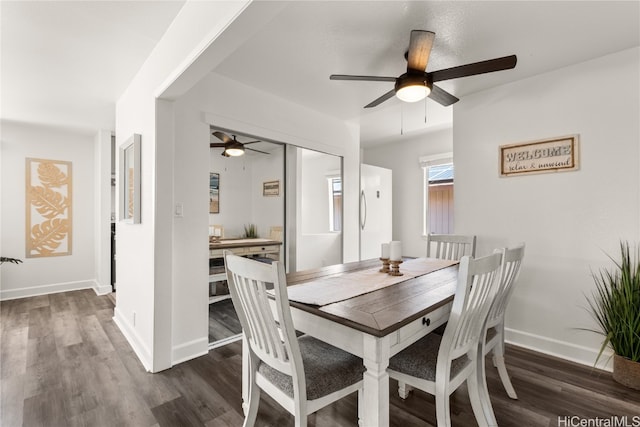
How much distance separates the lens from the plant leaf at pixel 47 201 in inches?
165

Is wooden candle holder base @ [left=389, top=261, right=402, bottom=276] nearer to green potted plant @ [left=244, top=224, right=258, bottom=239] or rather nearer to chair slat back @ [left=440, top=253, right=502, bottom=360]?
chair slat back @ [left=440, top=253, right=502, bottom=360]

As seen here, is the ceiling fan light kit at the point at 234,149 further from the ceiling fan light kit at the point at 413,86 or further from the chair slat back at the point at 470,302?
the chair slat back at the point at 470,302

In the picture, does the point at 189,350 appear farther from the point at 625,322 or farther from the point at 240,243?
the point at 625,322

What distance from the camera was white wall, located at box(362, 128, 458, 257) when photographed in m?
4.76

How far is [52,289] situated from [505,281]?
569 cm

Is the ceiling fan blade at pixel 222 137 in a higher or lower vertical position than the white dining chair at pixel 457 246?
higher

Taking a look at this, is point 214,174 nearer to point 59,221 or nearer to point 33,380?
point 33,380

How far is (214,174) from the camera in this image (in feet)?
9.61

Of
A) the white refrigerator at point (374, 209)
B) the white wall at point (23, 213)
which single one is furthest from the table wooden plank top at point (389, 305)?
the white wall at point (23, 213)

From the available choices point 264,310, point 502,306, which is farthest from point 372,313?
point 502,306

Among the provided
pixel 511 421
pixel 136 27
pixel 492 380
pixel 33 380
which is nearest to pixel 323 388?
pixel 511 421

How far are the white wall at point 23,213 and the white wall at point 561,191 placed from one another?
5.37 meters

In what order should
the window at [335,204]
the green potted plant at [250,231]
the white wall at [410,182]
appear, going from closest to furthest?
1. the green potted plant at [250,231]
2. the window at [335,204]
3. the white wall at [410,182]

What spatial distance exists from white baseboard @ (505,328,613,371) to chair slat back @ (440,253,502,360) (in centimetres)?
158
